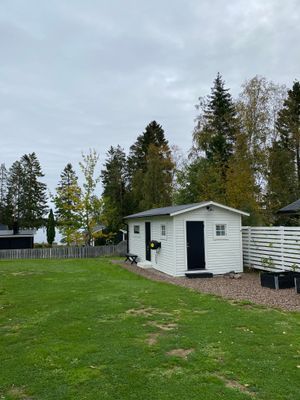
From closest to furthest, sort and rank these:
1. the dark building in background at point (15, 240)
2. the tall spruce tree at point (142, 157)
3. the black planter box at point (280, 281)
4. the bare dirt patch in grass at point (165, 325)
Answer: the bare dirt patch in grass at point (165, 325) < the black planter box at point (280, 281) < the dark building in background at point (15, 240) < the tall spruce tree at point (142, 157)

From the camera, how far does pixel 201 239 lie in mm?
13453

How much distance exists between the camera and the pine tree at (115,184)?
1316 inches

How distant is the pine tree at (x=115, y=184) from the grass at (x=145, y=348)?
2280 cm

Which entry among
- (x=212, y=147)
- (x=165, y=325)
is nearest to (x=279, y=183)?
(x=212, y=147)

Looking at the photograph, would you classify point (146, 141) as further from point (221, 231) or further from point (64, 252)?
point (221, 231)

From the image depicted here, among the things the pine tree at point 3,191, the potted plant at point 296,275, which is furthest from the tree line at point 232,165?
the pine tree at point 3,191

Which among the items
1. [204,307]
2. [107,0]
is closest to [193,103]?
[107,0]

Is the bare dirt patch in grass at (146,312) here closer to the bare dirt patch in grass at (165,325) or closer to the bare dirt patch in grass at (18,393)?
the bare dirt patch in grass at (165,325)

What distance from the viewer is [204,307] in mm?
7781

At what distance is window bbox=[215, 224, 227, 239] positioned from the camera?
13.7 m

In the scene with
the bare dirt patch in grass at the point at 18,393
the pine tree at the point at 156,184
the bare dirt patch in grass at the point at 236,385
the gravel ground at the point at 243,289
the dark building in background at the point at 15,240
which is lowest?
the gravel ground at the point at 243,289

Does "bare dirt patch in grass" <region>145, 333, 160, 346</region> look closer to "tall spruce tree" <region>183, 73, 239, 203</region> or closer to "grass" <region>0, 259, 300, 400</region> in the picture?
"grass" <region>0, 259, 300, 400</region>

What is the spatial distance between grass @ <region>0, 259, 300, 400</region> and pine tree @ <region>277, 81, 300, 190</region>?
20.3 metres

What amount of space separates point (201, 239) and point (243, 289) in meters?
3.47
